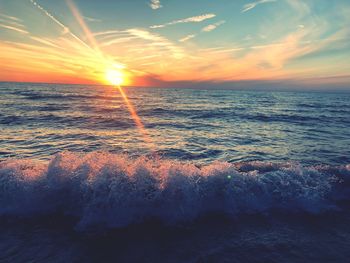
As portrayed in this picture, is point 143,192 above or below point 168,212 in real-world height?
above

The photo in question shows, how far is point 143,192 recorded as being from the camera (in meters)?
5.54

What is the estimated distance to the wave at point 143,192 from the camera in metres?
5.22

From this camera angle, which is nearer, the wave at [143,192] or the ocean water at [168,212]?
the ocean water at [168,212]

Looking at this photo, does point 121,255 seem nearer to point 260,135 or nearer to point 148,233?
point 148,233

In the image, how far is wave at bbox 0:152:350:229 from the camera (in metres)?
5.22

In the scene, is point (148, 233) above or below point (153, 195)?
below

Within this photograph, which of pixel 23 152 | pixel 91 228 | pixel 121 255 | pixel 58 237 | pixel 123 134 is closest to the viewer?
pixel 121 255

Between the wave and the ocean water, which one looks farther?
the wave

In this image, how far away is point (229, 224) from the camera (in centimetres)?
496

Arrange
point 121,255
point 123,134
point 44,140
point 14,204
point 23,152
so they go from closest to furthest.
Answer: point 121,255 < point 14,204 < point 23,152 < point 44,140 < point 123,134

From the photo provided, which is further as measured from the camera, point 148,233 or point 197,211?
point 197,211

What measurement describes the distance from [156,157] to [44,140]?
257 inches

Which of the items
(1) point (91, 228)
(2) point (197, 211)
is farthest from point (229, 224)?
(1) point (91, 228)

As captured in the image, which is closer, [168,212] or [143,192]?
[168,212]
